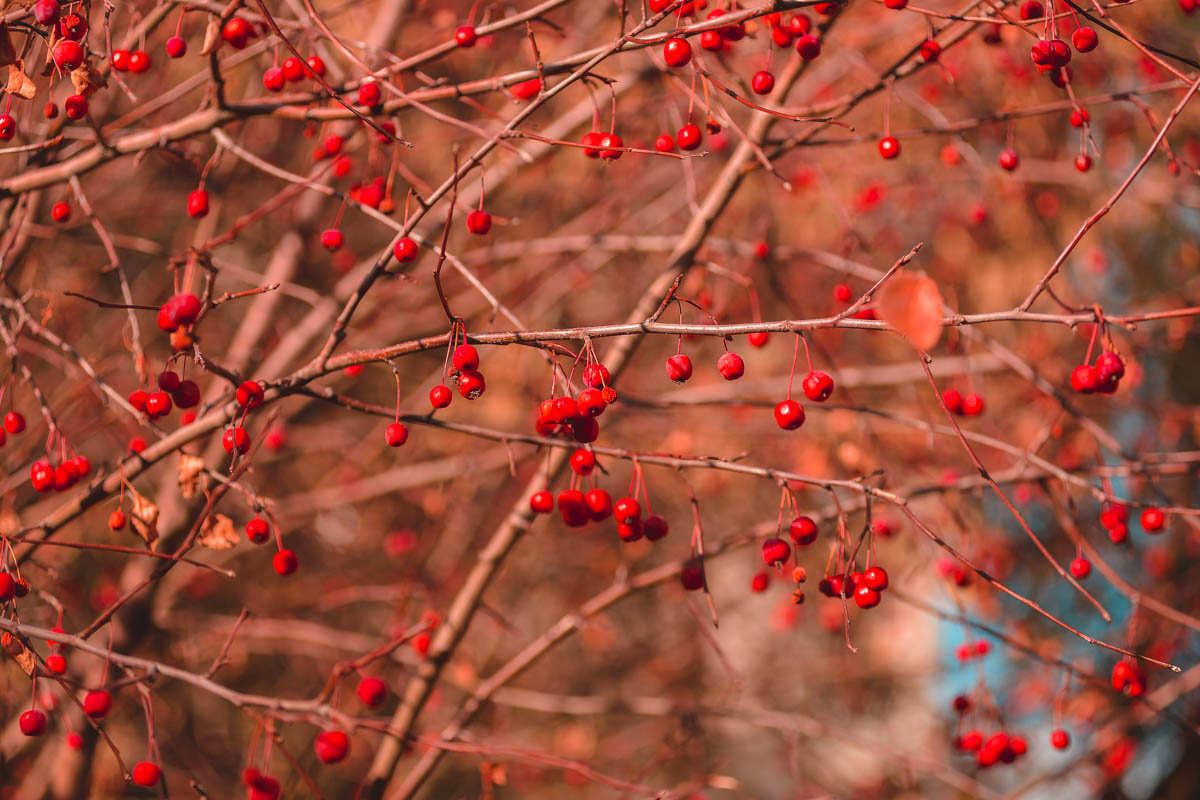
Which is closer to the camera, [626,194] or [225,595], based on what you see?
[626,194]

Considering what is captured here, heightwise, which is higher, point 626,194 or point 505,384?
point 626,194

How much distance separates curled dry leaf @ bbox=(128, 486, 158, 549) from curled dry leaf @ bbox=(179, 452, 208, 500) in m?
0.09

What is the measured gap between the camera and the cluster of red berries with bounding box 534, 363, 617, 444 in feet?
5.69

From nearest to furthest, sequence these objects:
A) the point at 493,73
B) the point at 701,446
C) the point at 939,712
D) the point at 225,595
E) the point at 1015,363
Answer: the point at 1015,363 < the point at 493,73 < the point at 225,595 < the point at 701,446 < the point at 939,712

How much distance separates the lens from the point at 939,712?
678 centimetres

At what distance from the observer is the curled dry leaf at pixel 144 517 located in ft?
6.95

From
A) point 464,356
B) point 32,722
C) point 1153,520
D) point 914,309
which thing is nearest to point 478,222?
point 464,356

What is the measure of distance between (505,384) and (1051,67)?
162 inches

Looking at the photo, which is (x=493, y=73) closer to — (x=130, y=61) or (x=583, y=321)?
(x=583, y=321)

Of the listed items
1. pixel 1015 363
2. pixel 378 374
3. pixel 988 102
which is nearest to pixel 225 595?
pixel 378 374

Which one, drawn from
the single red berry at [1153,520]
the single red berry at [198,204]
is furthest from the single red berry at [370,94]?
the single red berry at [1153,520]

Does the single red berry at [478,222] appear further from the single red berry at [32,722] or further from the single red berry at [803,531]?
the single red berry at [32,722]

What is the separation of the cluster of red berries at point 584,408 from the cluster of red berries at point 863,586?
0.70 meters

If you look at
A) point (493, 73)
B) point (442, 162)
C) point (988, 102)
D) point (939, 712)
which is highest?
point (493, 73)
